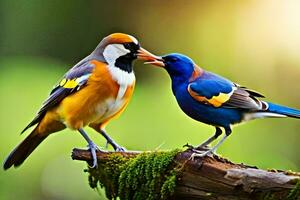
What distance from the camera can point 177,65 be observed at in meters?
1.73

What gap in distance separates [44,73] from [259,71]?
1031 mm

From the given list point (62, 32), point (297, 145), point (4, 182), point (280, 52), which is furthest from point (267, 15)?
point (4, 182)

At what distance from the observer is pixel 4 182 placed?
3506 millimetres

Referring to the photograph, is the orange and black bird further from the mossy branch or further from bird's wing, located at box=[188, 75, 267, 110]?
bird's wing, located at box=[188, 75, 267, 110]

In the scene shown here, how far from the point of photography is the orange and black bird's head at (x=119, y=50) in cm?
186

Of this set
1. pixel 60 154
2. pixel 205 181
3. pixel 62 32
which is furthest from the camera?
pixel 62 32

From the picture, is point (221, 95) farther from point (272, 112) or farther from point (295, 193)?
point (295, 193)

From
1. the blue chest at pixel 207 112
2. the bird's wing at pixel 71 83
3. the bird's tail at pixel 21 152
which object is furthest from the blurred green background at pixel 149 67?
the blue chest at pixel 207 112

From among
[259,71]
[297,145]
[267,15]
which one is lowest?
[297,145]

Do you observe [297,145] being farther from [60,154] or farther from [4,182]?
[4,182]

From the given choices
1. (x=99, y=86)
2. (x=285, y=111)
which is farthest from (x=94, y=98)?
(x=285, y=111)

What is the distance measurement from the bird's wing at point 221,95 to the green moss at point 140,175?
14 centimetres

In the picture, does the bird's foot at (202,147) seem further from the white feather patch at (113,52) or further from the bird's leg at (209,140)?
the white feather patch at (113,52)

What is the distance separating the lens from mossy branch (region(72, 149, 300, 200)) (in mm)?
1479
